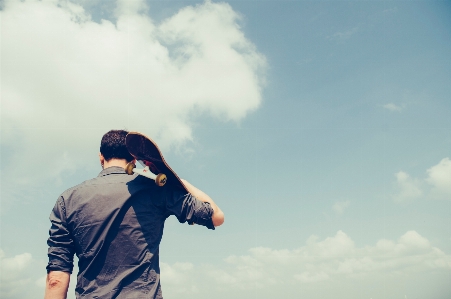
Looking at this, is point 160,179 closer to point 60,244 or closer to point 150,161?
point 150,161

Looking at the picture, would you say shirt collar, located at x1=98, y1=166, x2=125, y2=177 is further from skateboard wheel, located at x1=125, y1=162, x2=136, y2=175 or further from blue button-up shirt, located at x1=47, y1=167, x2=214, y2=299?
skateboard wheel, located at x1=125, y1=162, x2=136, y2=175

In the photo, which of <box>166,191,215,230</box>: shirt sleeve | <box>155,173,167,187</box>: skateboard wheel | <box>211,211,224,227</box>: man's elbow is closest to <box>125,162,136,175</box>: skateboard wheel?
<box>155,173,167,187</box>: skateboard wheel

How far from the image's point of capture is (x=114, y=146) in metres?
5.00

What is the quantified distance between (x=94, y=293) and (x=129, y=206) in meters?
1.07

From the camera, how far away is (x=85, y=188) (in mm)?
4492

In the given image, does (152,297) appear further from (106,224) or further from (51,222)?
(51,222)

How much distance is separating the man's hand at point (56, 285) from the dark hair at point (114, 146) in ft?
5.42

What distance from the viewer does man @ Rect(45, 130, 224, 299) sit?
13.4 feet

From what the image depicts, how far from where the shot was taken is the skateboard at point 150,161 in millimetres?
4285

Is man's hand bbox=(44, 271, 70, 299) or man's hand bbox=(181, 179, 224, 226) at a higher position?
man's hand bbox=(181, 179, 224, 226)

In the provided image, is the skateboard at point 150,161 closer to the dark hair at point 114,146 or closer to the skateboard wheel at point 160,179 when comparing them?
the skateboard wheel at point 160,179

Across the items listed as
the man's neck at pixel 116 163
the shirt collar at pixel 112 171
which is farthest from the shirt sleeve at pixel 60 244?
the man's neck at pixel 116 163

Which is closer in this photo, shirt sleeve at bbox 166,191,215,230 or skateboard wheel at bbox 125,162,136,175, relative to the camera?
skateboard wheel at bbox 125,162,136,175

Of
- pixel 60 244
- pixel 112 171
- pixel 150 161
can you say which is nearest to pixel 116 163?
pixel 112 171
